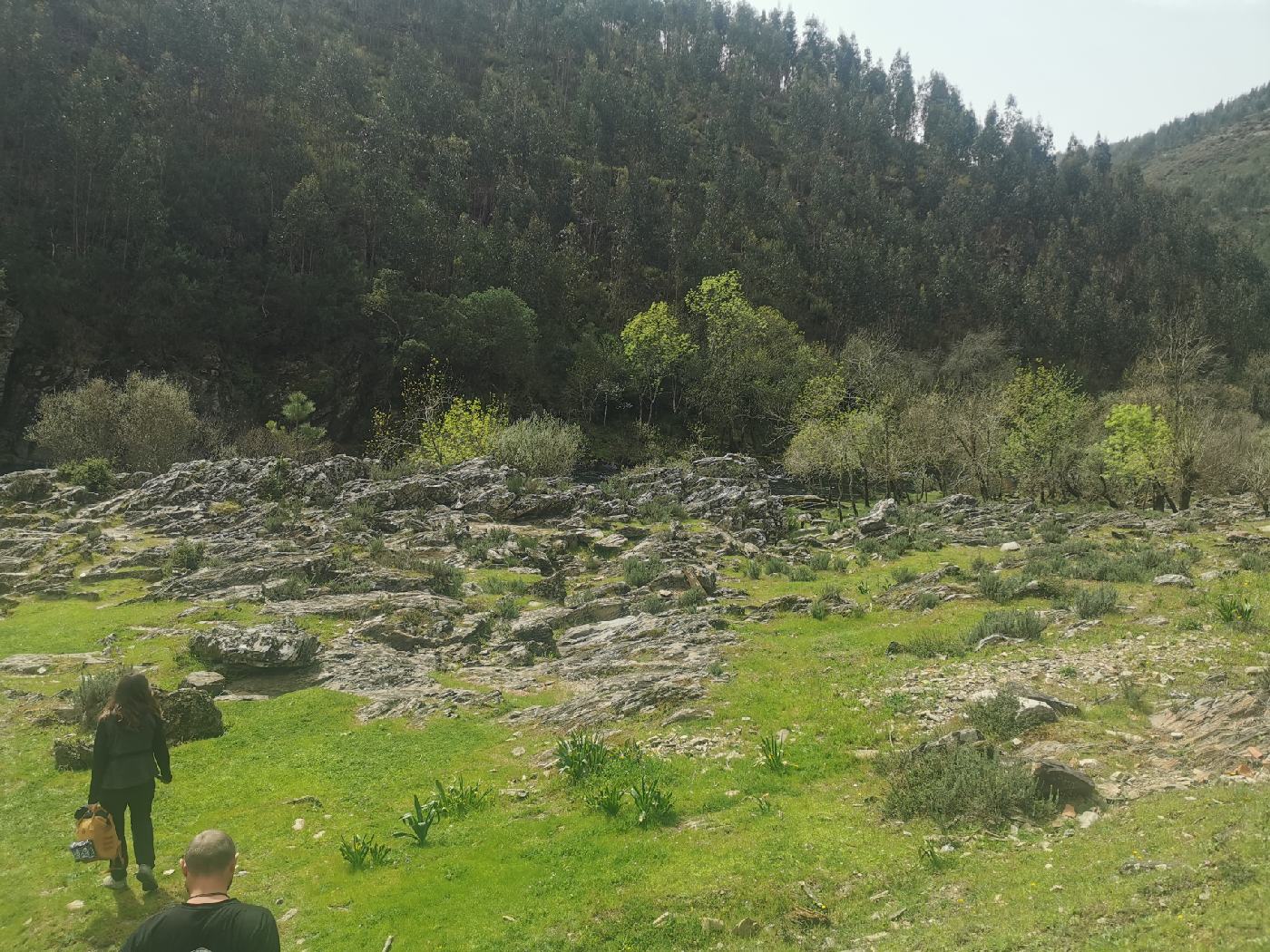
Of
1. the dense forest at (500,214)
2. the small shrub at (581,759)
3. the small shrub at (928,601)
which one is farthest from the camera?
the dense forest at (500,214)

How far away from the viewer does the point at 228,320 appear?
265 feet

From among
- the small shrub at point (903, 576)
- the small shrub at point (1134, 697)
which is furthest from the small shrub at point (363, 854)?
the small shrub at point (903, 576)

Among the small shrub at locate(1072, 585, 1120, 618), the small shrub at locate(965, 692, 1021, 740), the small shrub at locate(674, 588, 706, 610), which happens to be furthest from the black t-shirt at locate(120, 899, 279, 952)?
the small shrub at locate(674, 588, 706, 610)

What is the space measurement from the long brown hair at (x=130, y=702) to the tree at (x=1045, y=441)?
57.5 m

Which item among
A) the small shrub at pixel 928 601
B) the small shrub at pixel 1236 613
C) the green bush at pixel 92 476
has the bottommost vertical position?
the small shrub at pixel 928 601

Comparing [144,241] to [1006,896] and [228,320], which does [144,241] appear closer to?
[228,320]

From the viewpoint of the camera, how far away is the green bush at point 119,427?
174 ft

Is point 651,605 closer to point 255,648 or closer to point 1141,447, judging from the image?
point 255,648

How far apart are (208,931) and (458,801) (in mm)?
7296

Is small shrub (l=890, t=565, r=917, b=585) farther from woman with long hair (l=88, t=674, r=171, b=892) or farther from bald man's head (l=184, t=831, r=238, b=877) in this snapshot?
bald man's head (l=184, t=831, r=238, b=877)

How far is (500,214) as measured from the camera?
10938 cm

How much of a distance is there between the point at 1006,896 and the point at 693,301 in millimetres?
91093

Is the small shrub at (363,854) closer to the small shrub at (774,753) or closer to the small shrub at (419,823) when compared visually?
the small shrub at (419,823)

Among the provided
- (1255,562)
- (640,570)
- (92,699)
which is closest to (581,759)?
(92,699)
